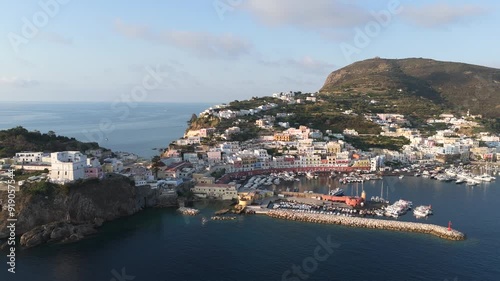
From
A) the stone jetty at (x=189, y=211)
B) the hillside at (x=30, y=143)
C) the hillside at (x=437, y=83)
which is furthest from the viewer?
the hillside at (x=437, y=83)

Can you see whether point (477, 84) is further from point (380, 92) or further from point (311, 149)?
point (311, 149)

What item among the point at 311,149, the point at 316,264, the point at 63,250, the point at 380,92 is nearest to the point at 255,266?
the point at 316,264

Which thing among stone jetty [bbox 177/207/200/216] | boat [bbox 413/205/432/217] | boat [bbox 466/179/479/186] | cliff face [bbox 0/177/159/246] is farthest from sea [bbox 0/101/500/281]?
boat [bbox 466/179/479/186]

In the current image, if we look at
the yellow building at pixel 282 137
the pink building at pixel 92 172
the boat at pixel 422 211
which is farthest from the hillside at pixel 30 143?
the boat at pixel 422 211

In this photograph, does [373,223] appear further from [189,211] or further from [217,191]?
[189,211]

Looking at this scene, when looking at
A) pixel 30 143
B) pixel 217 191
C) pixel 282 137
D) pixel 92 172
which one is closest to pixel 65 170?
pixel 92 172

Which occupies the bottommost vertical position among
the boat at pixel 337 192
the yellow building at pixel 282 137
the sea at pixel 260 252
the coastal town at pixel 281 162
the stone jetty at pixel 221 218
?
the sea at pixel 260 252

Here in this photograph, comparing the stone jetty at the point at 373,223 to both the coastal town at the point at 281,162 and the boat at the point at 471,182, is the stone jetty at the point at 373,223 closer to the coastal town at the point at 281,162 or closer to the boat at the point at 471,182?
the coastal town at the point at 281,162
